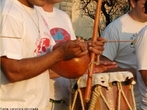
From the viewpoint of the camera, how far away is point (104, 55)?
135 inches

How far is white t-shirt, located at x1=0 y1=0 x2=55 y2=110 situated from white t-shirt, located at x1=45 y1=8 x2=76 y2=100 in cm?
42

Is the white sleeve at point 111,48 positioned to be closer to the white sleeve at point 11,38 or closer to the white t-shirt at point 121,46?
the white t-shirt at point 121,46

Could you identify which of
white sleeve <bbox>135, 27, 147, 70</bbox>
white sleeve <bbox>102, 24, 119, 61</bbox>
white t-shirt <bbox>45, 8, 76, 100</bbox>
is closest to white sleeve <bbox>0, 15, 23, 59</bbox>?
white t-shirt <bbox>45, 8, 76, 100</bbox>

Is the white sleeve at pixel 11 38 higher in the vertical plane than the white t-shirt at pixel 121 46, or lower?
higher

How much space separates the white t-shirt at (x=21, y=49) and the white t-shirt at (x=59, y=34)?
0.42 m

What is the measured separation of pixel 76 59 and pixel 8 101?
0.46m

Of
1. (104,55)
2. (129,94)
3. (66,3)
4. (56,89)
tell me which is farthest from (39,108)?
(66,3)

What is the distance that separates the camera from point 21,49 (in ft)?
6.75

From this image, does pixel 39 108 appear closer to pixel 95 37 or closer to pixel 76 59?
pixel 76 59

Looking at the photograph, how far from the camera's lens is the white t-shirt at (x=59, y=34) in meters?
2.71

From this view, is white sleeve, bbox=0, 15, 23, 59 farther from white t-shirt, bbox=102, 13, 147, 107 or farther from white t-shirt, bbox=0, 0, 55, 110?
white t-shirt, bbox=102, 13, 147, 107

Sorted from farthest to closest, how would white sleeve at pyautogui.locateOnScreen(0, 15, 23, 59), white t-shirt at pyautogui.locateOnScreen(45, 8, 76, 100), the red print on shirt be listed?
white t-shirt at pyautogui.locateOnScreen(45, 8, 76, 100), the red print on shirt, white sleeve at pyautogui.locateOnScreen(0, 15, 23, 59)

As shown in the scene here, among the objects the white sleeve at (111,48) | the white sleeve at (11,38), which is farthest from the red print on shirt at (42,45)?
the white sleeve at (111,48)

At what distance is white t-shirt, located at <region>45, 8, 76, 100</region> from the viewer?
2.71 m
